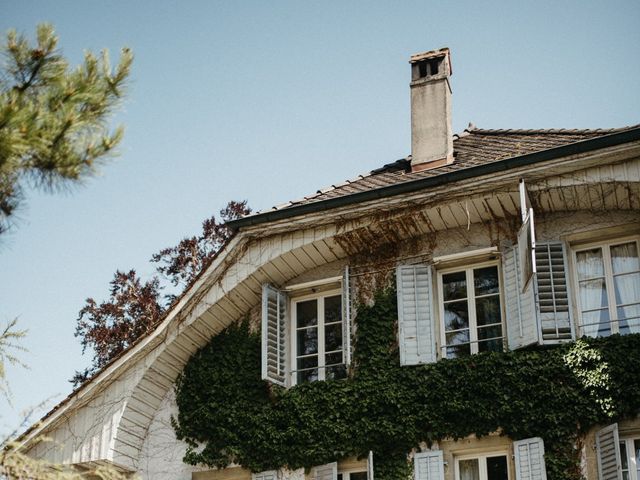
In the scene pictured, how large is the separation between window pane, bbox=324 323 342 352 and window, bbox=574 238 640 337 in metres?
3.69

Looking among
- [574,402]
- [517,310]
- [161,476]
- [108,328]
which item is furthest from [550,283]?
[108,328]

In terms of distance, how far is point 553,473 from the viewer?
1466cm

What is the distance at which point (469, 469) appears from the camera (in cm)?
1550

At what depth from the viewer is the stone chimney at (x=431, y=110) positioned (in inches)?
713

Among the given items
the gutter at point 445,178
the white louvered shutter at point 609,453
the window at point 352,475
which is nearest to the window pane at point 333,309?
the gutter at point 445,178

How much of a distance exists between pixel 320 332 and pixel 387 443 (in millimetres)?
2303

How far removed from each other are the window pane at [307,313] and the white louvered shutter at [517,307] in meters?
3.18

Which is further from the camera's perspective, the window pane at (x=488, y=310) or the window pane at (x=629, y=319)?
the window pane at (x=488, y=310)

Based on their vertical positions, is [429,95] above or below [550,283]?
above

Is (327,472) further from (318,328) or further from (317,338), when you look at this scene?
(318,328)

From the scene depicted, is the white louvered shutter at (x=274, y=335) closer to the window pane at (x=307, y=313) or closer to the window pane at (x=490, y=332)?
the window pane at (x=307, y=313)

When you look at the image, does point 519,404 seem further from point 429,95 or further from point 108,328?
point 108,328

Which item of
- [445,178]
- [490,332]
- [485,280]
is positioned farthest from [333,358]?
[445,178]

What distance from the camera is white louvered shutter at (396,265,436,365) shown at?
637 inches
